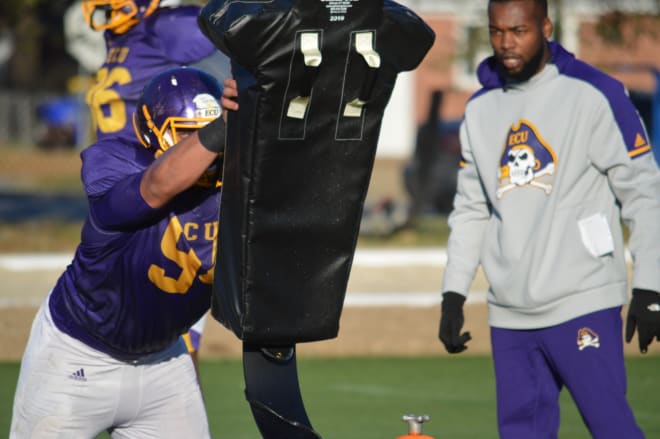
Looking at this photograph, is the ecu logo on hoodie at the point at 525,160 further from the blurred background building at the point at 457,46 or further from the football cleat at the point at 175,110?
the blurred background building at the point at 457,46

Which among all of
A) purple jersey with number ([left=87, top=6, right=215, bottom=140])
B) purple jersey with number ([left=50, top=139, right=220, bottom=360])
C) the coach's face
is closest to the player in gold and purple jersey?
purple jersey with number ([left=87, top=6, right=215, bottom=140])

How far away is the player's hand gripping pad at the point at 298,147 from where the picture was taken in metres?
3.61

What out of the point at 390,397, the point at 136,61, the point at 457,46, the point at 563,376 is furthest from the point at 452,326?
the point at 457,46

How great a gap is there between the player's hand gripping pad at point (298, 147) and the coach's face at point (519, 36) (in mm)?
1034

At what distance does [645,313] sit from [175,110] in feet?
6.17

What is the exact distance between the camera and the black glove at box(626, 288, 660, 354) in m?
4.66

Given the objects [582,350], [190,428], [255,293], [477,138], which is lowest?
[190,428]

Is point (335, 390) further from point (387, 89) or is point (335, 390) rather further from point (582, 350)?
point (387, 89)

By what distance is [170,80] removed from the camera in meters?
4.44

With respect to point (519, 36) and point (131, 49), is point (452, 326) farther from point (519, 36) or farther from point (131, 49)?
point (131, 49)

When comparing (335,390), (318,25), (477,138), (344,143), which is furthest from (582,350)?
(335,390)

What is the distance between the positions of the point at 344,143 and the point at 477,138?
4.31 feet

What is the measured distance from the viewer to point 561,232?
189 inches

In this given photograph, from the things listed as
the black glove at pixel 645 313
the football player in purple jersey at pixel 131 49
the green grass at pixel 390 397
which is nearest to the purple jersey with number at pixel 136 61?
the football player in purple jersey at pixel 131 49
